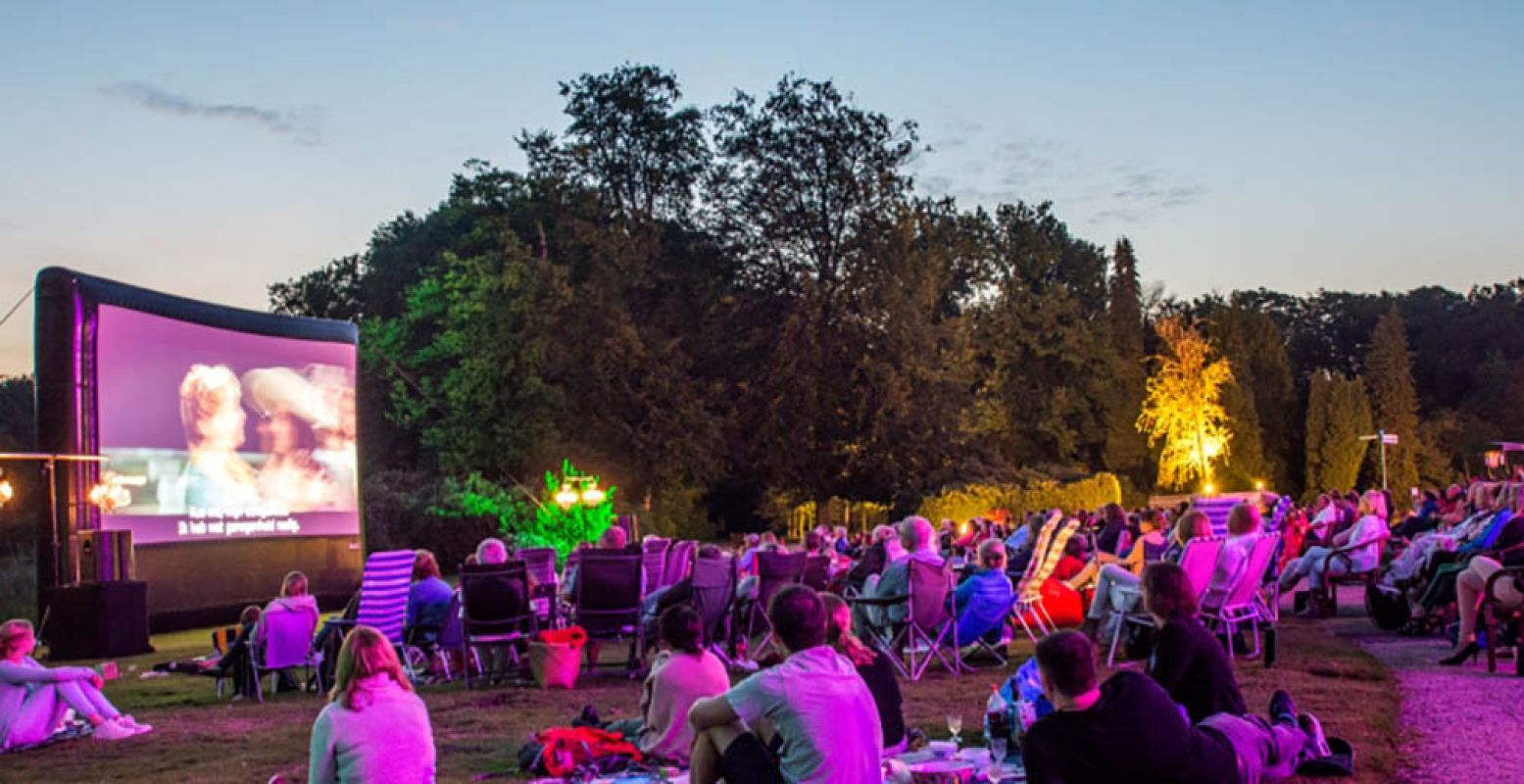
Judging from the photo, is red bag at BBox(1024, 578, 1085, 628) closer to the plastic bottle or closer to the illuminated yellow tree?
the plastic bottle

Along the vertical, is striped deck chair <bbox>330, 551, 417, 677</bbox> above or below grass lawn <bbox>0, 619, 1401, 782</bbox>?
above

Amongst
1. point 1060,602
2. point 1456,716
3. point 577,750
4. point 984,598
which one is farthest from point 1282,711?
point 1060,602

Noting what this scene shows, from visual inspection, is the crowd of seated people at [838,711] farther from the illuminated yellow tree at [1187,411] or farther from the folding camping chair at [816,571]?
the illuminated yellow tree at [1187,411]

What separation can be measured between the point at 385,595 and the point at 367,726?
6.72 m

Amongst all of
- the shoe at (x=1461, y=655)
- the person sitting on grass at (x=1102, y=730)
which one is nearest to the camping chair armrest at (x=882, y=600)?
the shoe at (x=1461, y=655)

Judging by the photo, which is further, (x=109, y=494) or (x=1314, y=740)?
(x=109, y=494)

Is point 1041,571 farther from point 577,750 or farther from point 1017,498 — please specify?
point 1017,498

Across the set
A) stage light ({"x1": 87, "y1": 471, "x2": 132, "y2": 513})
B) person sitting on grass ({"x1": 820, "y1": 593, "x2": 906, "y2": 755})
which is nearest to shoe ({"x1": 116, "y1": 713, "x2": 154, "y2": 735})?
person sitting on grass ({"x1": 820, "y1": 593, "x2": 906, "y2": 755})

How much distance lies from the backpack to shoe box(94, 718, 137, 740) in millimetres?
10042

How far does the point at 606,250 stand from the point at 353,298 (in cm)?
988

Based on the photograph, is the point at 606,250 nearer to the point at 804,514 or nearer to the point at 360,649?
the point at 804,514

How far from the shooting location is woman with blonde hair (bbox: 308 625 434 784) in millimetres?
4410

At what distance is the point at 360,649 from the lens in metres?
4.47

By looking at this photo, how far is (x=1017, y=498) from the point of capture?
113ft
